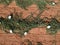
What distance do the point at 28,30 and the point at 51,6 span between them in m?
0.40

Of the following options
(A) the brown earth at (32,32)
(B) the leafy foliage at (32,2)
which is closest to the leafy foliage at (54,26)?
(A) the brown earth at (32,32)

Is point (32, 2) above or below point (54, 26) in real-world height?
above

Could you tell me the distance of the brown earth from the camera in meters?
3.64

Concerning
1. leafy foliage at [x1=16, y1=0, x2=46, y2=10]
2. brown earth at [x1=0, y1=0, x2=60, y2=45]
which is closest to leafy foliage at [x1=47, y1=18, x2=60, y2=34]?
brown earth at [x1=0, y1=0, x2=60, y2=45]

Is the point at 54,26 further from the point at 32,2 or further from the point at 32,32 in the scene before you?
the point at 32,2

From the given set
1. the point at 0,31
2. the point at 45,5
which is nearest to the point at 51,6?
the point at 45,5

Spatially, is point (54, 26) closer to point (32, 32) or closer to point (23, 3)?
point (32, 32)

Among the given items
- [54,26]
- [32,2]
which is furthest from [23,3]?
[54,26]

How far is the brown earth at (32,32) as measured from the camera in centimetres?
364

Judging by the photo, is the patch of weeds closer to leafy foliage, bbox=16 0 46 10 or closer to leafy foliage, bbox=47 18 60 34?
leafy foliage, bbox=16 0 46 10

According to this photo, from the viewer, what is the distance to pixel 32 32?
3.65 metres

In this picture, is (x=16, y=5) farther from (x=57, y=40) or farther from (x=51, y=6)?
(x=57, y=40)

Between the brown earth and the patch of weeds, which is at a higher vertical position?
the patch of weeds

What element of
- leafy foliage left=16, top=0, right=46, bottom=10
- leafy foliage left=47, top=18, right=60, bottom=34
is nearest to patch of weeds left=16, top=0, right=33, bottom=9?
leafy foliage left=16, top=0, right=46, bottom=10
